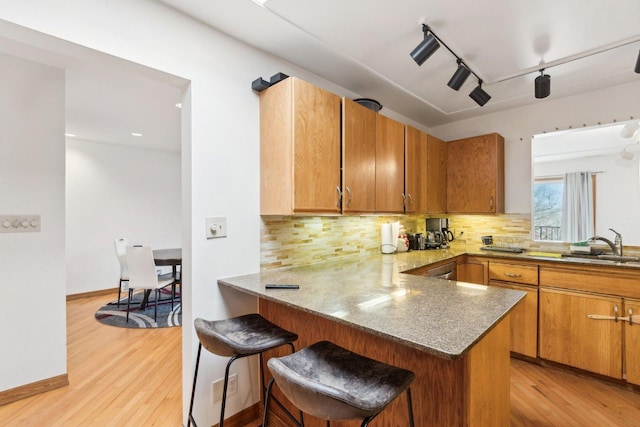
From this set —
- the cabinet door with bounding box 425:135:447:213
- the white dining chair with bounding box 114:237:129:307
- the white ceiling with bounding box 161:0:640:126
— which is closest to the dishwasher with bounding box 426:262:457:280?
the cabinet door with bounding box 425:135:447:213

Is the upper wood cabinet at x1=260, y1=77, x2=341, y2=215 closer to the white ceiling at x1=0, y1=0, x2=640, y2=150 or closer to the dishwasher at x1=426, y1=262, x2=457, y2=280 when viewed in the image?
the white ceiling at x1=0, y1=0, x2=640, y2=150

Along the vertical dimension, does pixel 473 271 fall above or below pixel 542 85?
below

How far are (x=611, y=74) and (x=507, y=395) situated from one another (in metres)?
2.69

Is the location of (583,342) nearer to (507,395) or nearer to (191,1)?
(507,395)

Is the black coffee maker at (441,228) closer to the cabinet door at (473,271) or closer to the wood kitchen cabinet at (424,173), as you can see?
the wood kitchen cabinet at (424,173)

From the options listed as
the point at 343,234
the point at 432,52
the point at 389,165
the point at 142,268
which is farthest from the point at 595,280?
the point at 142,268

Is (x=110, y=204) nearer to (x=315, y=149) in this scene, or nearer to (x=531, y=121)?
(x=315, y=149)

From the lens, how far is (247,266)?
6.31 feet

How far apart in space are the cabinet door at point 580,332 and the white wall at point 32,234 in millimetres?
3913

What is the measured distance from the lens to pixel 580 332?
2338 mm

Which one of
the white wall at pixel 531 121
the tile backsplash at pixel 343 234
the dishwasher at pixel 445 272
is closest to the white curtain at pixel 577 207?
the tile backsplash at pixel 343 234

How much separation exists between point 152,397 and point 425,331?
2.13 m

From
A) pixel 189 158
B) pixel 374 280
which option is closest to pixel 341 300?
pixel 374 280

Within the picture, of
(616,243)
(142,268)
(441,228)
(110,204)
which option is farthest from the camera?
(110,204)
